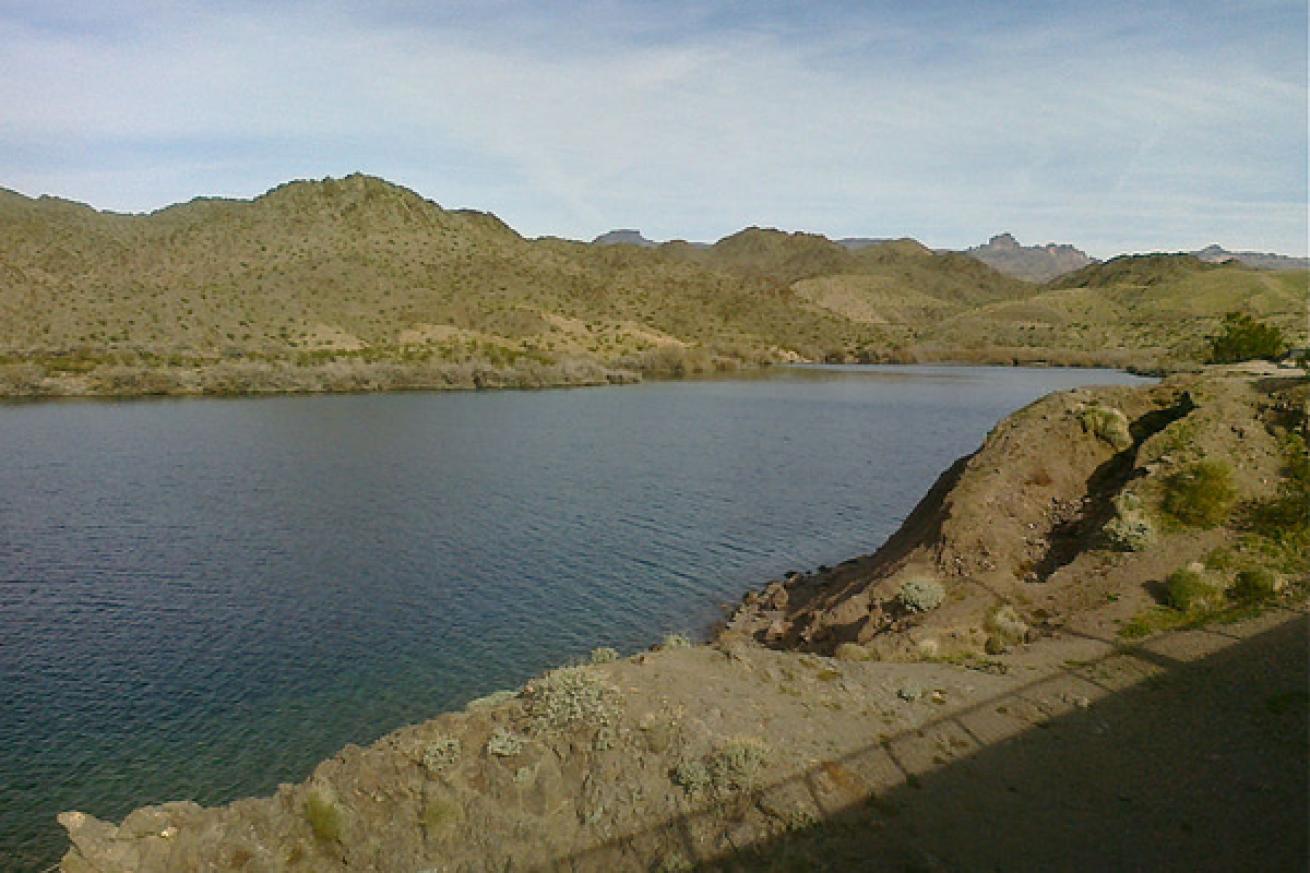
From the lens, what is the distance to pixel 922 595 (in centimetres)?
1923

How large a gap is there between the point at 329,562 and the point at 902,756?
26.0 metres

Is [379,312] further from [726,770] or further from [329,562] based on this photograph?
[726,770]

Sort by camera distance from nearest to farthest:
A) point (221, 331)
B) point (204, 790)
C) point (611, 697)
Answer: point (611, 697) → point (204, 790) → point (221, 331)

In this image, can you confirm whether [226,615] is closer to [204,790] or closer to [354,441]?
[204,790]

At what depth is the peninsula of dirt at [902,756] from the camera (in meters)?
10.6

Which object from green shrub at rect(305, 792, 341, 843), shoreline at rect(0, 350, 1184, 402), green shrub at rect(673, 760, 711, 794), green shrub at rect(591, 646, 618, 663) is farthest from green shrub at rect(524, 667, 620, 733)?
shoreline at rect(0, 350, 1184, 402)

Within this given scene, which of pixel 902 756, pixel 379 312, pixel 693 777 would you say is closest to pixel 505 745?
pixel 693 777

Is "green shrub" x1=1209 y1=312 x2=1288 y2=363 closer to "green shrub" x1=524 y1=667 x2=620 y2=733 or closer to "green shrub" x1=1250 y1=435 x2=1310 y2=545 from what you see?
"green shrub" x1=1250 y1=435 x2=1310 y2=545

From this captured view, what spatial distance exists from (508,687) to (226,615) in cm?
1128

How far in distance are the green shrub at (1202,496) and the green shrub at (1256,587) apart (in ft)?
7.35

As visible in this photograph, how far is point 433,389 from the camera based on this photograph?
10138 cm

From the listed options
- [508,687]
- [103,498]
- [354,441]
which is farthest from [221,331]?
[508,687]

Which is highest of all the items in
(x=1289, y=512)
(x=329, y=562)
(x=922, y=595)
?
(x=1289, y=512)

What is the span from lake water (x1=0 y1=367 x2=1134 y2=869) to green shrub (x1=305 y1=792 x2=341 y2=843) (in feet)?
17.8
